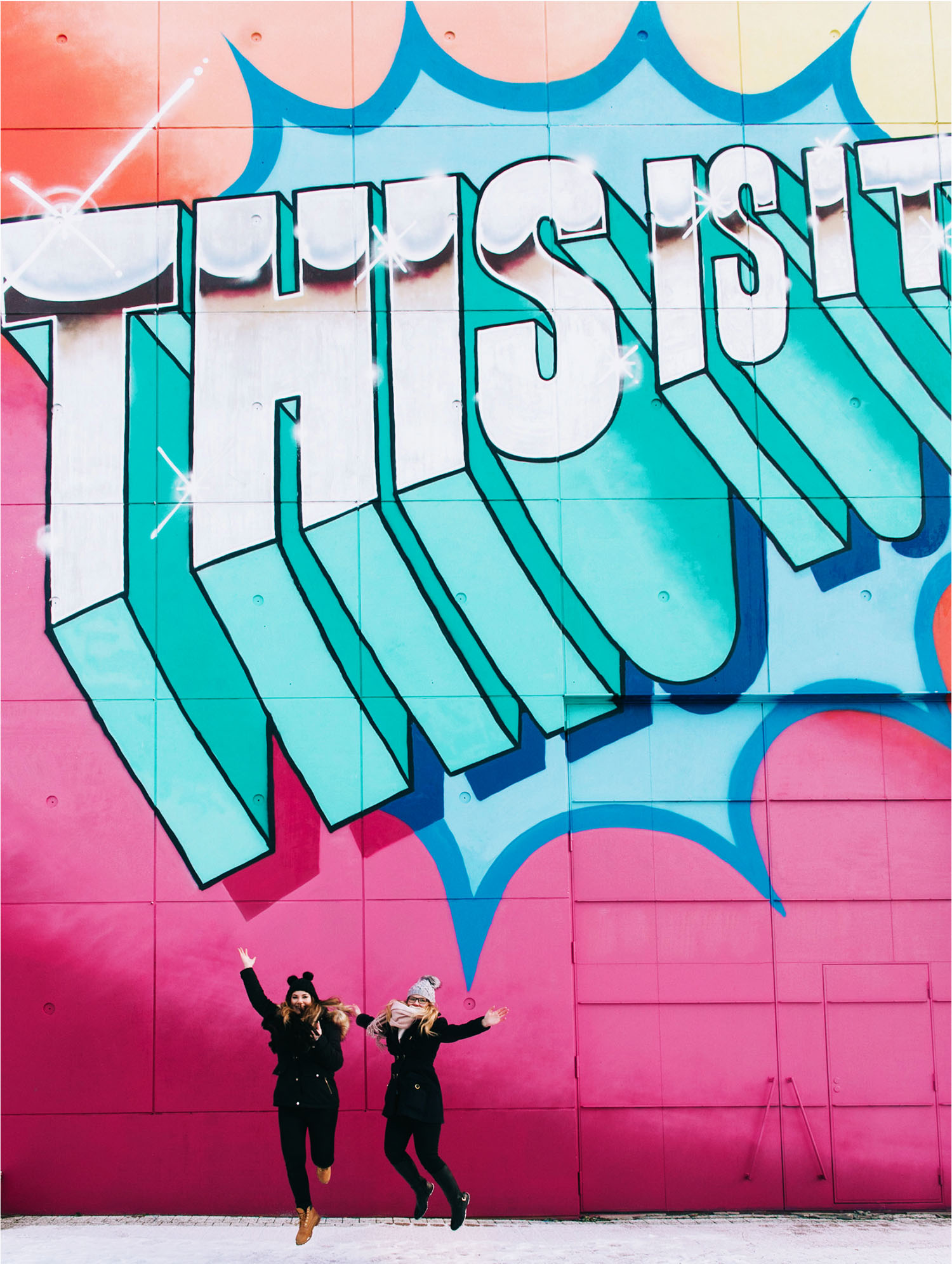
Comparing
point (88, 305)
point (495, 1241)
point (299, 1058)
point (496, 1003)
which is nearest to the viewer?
point (299, 1058)

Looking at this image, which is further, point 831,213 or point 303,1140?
point 831,213

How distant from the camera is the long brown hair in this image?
278 inches

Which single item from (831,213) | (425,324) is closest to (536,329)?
(425,324)

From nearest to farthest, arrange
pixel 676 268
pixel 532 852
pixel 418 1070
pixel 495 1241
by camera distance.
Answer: pixel 418 1070 < pixel 495 1241 < pixel 532 852 < pixel 676 268

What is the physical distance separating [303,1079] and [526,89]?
24.5ft

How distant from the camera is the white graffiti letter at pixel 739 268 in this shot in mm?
8734

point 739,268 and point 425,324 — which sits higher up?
point 739,268

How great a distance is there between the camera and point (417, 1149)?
22.5 feet

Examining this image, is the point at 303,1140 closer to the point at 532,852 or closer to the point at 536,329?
the point at 532,852

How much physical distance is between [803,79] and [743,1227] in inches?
342

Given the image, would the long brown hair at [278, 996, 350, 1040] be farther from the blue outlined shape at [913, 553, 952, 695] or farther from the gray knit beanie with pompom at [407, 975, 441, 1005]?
the blue outlined shape at [913, 553, 952, 695]

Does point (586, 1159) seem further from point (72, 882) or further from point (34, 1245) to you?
point (72, 882)

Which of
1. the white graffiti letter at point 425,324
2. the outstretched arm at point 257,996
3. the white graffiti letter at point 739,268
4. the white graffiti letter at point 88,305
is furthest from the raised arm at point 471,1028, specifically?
the white graffiti letter at point 739,268

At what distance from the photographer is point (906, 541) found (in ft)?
28.4
